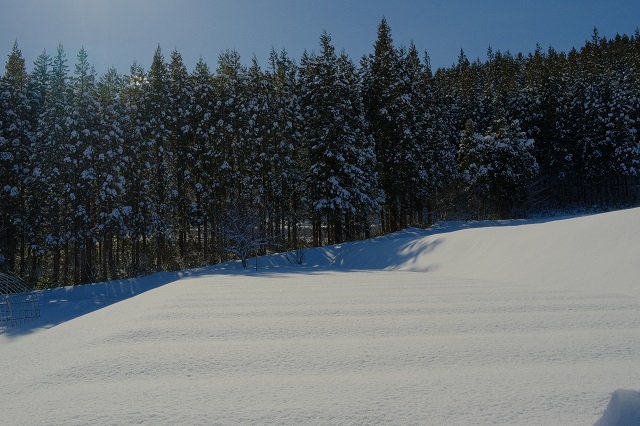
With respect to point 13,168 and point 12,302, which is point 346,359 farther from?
point 13,168

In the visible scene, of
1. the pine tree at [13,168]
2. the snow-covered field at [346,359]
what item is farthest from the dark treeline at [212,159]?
the snow-covered field at [346,359]

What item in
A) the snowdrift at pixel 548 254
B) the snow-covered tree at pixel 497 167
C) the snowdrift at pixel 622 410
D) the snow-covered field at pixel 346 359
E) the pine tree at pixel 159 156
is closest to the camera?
the snowdrift at pixel 622 410

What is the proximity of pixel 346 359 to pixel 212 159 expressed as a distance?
25282 millimetres

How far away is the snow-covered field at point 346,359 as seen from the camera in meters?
2.12

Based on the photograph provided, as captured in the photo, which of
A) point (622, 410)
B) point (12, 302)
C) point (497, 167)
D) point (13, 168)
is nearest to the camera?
point (622, 410)

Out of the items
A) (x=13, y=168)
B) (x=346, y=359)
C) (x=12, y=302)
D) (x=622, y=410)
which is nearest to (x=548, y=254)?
(x=346, y=359)

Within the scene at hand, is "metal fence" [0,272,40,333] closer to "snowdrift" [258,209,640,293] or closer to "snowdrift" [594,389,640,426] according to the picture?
"snowdrift" [258,209,640,293]

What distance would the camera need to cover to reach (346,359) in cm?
294

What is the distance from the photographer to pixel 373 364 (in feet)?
9.27

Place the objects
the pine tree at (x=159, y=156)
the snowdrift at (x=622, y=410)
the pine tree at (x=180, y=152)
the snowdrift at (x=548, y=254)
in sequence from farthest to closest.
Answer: the pine tree at (x=180, y=152)
the pine tree at (x=159, y=156)
the snowdrift at (x=548, y=254)
the snowdrift at (x=622, y=410)

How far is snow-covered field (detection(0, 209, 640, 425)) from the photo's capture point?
2.12m

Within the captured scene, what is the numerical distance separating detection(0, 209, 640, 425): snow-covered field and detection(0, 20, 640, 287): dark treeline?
14451mm

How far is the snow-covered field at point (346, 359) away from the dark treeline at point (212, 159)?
14.5 metres

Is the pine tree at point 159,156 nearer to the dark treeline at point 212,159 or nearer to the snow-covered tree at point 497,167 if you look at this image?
the dark treeline at point 212,159
